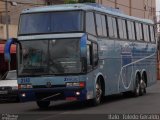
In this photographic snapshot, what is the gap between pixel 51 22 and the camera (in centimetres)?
1964

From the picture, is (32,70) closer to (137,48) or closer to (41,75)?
(41,75)

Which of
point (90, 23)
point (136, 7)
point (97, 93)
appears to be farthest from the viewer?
point (136, 7)

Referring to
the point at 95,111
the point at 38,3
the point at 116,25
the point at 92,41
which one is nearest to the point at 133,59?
the point at 116,25

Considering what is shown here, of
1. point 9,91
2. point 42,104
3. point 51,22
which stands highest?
point 51,22

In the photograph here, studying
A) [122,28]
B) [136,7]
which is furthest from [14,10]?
[136,7]

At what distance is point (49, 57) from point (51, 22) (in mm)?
1291

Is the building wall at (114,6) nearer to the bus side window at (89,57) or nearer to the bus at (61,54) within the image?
the bus at (61,54)

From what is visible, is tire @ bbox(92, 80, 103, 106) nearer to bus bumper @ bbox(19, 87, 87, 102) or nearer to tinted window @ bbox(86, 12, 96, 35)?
bus bumper @ bbox(19, 87, 87, 102)

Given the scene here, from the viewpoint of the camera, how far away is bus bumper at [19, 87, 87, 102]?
19047 millimetres

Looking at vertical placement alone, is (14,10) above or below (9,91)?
above

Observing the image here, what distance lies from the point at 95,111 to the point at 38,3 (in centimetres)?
3505

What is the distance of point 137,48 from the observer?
26.5 metres

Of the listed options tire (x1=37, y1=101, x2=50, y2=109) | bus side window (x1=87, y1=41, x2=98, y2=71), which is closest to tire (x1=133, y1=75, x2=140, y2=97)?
bus side window (x1=87, y1=41, x2=98, y2=71)

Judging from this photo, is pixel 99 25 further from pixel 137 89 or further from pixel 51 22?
pixel 137 89
